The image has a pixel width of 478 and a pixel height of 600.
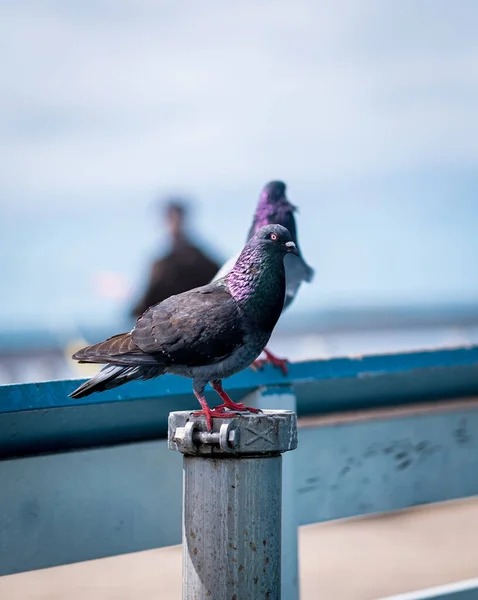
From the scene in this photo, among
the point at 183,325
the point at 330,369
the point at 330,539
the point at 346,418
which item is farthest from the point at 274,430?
the point at 330,539

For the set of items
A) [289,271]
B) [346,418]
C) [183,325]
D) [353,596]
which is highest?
[289,271]

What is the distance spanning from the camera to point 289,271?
173 inches

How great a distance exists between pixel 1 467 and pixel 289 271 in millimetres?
1963

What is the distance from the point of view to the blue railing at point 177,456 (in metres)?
2.80

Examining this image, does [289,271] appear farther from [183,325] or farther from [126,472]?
[183,325]

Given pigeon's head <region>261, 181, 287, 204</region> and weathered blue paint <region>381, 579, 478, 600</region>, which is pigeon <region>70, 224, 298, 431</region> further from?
pigeon's head <region>261, 181, 287, 204</region>

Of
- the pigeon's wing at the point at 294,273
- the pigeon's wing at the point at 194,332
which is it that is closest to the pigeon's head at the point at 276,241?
the pigeon's wing at the point at 194,332

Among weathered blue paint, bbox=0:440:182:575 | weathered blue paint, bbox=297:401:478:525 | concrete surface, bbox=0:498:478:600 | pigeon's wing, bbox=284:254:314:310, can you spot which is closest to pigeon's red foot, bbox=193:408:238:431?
weathered blue paint, bbox=0:440:182:575

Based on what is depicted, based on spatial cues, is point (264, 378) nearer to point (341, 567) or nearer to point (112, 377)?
point (112, 377)

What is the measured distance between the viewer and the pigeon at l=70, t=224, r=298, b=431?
249 centimetres

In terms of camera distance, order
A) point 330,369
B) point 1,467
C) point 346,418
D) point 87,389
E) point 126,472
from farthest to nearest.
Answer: point 346,418 < point 330,369 < point 126,472 < point 1,467 < point 87,389

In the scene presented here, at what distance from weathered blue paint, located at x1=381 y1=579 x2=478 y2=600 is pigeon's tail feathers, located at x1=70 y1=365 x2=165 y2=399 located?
4.21 feet

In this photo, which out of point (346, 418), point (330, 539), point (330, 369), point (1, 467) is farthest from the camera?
point (330, 539)

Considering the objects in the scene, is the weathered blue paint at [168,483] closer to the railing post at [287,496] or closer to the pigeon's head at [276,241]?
the railing post at [287,496]
